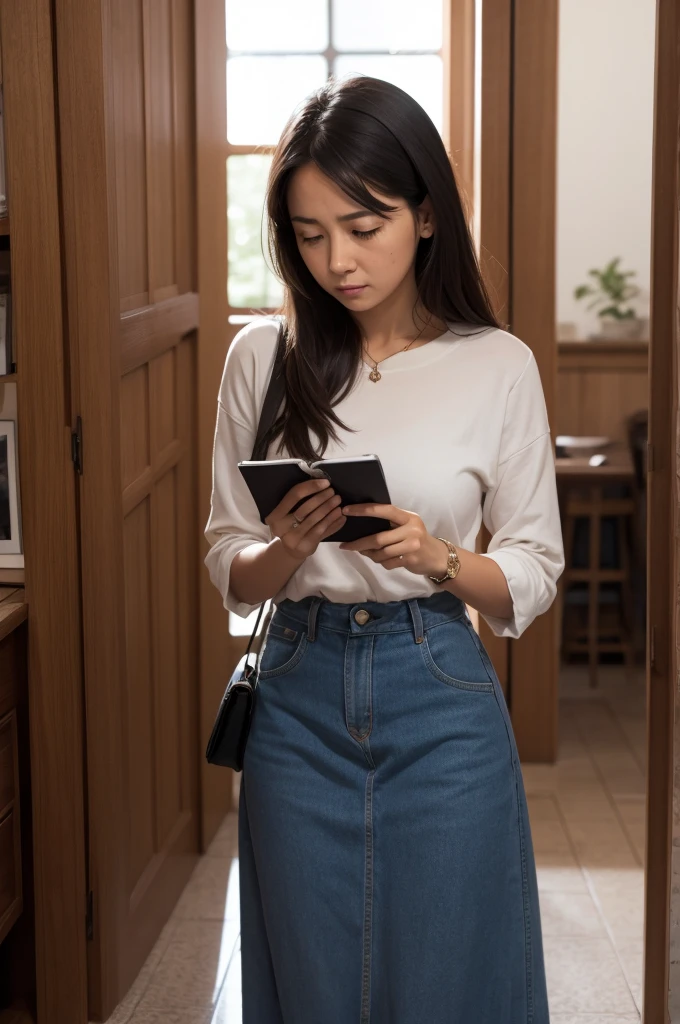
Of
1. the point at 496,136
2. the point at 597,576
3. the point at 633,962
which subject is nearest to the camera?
the point at 633,962

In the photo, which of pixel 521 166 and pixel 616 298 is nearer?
pixel 521 166

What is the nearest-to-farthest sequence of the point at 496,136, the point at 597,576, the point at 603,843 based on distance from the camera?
the point at 603,843 < the point at 496,136 < the point at 597,576

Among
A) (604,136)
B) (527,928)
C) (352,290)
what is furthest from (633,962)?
(604,136)

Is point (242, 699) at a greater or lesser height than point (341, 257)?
lesser

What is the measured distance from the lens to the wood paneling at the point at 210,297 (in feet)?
10.6

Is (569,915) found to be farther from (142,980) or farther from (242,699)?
(242,699)

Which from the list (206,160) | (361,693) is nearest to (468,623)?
(361,693)

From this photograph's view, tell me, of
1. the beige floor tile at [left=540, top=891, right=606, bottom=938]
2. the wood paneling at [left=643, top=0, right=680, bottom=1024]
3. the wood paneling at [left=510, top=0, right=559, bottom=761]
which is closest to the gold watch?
the wood paneling at [left=643, top=0, right=680, bottom=1024]

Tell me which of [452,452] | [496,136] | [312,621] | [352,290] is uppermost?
[496,136]

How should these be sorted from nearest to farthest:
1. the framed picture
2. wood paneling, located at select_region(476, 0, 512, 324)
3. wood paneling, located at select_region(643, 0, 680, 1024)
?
wood paneling, located at select_region(643, 0, 680, 1024), the framed picture, wood paneling, located at select_region(476, 0, 512, 324)

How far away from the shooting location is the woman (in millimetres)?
1729

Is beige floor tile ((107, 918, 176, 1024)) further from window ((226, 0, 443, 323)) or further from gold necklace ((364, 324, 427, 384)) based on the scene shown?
window ((226, 0, 443, 323))

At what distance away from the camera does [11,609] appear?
235 centimetres

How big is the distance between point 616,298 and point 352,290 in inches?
164
